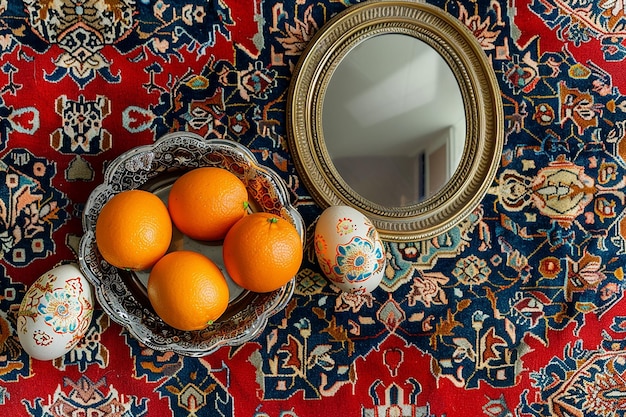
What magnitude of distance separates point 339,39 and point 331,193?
0.83ft

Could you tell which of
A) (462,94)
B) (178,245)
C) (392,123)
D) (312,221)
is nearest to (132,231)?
(178,245)

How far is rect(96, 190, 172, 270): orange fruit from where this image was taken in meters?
0.73

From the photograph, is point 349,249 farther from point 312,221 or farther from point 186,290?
point 186,290

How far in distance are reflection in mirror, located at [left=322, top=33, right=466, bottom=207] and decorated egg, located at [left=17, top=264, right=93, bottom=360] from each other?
44cm

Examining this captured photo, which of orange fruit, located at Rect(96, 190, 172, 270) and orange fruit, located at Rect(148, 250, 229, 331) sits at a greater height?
orange fruit, located at Rect(96, 190, 172, 270)

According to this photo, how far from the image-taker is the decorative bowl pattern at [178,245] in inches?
32.0

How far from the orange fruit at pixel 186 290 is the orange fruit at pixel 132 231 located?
0.02 meters

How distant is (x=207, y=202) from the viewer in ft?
2.47

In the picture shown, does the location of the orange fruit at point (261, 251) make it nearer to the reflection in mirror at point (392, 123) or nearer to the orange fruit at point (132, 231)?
the orange fruit at point (132, 231)

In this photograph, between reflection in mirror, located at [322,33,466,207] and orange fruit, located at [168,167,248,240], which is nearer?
orange fruit, located at [168,167,248,240]

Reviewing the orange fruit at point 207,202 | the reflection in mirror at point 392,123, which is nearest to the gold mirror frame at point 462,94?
the reflection in mirror at point 392,123

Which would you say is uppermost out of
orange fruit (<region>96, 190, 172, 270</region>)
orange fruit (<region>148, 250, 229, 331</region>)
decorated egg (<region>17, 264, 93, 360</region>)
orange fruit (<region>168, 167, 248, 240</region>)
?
orange fruit (<region>168, 167, 248, 240</region>)

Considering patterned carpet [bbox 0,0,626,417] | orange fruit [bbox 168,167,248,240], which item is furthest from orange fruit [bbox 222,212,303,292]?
patterned carpet [bbox 0,0,626,417]

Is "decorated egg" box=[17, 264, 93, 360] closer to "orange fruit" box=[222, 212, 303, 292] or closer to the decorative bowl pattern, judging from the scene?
the decorative bowl pattern
